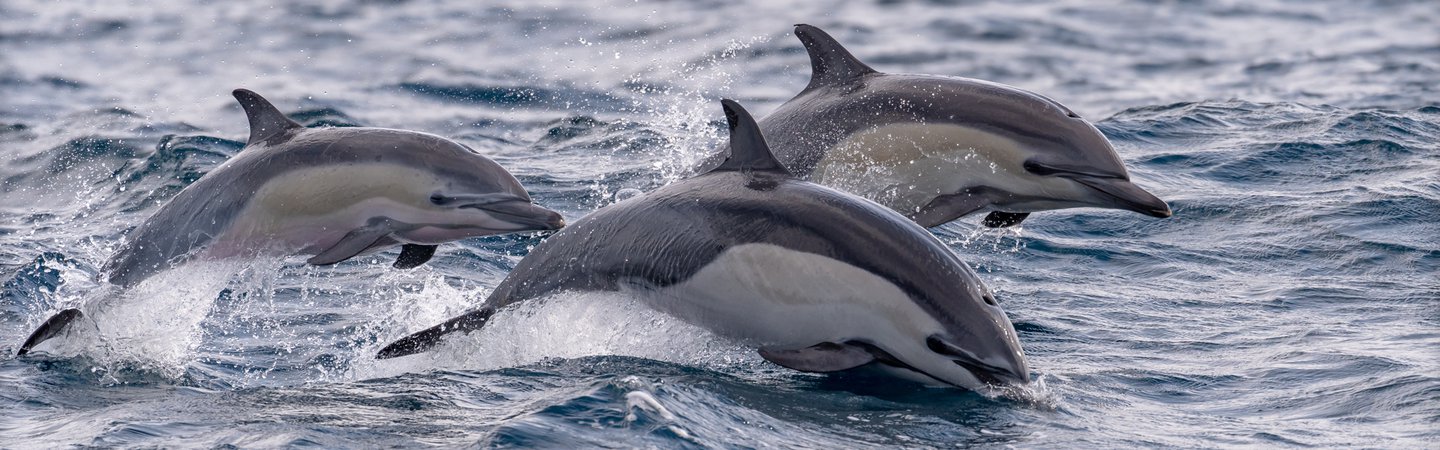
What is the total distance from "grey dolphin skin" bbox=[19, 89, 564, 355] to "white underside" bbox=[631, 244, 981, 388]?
33.6 inches

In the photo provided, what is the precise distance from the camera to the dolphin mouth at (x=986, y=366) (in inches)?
231

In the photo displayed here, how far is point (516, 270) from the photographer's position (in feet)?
22.3

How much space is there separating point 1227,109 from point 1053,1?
360 inches

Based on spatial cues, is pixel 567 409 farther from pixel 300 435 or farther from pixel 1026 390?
pixel 1026 390

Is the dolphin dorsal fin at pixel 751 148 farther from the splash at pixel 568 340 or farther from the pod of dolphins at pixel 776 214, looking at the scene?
the splash at pixel 568 340

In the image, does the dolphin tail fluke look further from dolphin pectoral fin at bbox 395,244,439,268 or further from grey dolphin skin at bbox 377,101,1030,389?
dolphin pectoral fin at bbox 395,244,439,268

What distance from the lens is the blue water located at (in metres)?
5.97

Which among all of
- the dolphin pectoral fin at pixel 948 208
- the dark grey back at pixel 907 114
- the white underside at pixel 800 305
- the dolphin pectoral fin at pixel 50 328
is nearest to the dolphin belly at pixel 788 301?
the white underside at pixel 800 305

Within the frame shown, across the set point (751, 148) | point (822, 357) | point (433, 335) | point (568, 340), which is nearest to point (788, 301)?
point (822, 357)

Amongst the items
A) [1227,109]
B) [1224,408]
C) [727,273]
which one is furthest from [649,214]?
Result: [1227,109]

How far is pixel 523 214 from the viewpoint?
6805mm

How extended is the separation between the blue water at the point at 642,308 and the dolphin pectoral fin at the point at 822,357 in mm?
187

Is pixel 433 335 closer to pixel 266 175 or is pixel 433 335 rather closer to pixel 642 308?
pixel 642 308

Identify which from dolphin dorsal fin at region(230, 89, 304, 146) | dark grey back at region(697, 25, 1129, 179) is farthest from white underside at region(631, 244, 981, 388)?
dolphin dorsal fin at region(230, 89, 304, 146)
